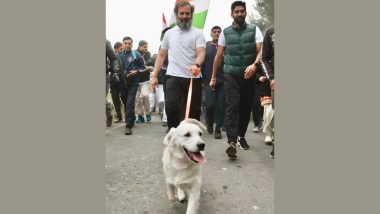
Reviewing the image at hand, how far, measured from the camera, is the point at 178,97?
4590 mm

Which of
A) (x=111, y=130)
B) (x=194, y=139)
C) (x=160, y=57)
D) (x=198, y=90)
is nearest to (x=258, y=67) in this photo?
(x=198, y=90)

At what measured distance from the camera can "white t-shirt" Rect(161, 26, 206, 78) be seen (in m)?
4.59

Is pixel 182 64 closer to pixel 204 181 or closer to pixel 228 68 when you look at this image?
pixel 228 68

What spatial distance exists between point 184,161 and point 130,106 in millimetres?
4253

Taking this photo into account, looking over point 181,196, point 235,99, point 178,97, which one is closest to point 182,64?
point 178,97

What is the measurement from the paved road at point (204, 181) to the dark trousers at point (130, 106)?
39.1 inches

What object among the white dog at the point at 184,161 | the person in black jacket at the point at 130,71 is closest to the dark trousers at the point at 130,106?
the person in black jacket at the point at 130,71

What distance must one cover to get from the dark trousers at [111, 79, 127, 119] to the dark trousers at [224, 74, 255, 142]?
3.61m

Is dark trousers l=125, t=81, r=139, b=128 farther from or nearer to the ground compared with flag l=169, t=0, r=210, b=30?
nearer to the ground

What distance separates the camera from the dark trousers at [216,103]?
7086 millimetres

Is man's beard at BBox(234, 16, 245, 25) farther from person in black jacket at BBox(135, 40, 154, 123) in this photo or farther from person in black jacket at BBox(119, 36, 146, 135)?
person in black jacket at BBox(135, 40, 154, 123)

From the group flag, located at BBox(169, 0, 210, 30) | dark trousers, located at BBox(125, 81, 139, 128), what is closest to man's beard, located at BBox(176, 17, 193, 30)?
dark trousers, located at BBox(125, 81, 139, 128)

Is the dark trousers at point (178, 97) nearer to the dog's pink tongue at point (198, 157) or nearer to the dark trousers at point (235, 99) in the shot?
the dark trousers at point (235, 99)

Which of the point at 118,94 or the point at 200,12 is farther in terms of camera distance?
the point at 118,94
